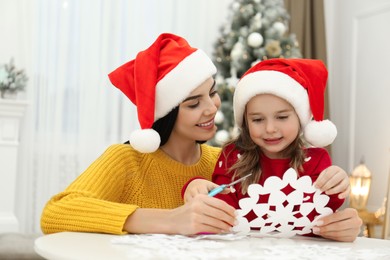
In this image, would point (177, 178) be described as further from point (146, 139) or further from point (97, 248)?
point (97, 248)

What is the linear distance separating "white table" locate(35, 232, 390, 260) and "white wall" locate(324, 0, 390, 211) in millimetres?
4178

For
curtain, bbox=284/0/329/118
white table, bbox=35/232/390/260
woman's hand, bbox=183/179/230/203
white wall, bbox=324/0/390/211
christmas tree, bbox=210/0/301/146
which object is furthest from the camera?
curtain, bbox=284/0/329/118

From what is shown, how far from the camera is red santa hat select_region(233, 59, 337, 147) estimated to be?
1.68 meters

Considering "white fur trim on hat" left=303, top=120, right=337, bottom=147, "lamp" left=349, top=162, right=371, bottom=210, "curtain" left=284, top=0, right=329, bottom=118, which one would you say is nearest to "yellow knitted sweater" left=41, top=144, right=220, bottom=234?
"white fur trim on hat" left=303, top=120, right=337, bottom=147

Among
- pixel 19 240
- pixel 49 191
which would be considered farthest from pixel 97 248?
pixel 49 191

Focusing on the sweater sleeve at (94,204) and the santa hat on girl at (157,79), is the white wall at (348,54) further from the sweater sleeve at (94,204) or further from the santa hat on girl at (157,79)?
the sweater sleeve at (94,204)

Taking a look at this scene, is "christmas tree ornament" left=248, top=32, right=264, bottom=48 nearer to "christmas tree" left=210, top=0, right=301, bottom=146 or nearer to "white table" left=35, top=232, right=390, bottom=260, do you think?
→ "christmas tree" left=210, top=0, right=301, bottom=146

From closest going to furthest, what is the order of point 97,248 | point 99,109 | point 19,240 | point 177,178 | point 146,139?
1. point 97,248
2. point 146,139
3. point 177,178
4. point 19,240
5. point 99,109

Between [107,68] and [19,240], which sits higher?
[107,68]

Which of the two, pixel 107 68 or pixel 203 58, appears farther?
pixel 107 68

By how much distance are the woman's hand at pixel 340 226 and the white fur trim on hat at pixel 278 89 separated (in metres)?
0.34

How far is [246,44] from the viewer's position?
196 inches

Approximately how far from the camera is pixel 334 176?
146 cm

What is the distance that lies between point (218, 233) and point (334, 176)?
0.31m
